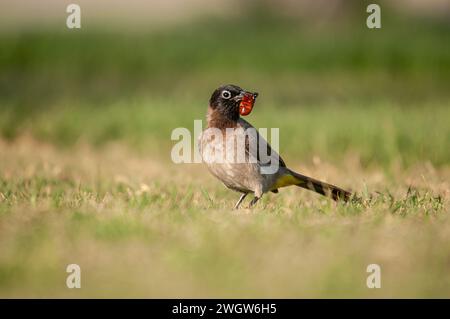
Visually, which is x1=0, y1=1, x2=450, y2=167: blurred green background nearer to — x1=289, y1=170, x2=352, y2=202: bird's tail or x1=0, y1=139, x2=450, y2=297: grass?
x1=289, y1=170, x2=352, y2=202: bird's tail

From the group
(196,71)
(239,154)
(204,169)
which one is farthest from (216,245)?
(196,71)

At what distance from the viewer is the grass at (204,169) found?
196 inches

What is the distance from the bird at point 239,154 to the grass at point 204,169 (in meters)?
0.22

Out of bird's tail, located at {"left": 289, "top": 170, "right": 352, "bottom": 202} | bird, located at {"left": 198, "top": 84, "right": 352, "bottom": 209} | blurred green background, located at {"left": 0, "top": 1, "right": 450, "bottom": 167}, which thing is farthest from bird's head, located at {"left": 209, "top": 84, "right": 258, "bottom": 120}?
blurred green background, located at {"left": 0, "top": 1, "right": 450, "bottom": 167}

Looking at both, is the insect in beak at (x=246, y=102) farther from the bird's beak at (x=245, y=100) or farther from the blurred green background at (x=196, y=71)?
the blurred green background at (x=196, y=71)

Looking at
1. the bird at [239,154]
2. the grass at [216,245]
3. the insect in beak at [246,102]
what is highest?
the insect in beak at [246,102]

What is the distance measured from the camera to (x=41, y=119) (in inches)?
470

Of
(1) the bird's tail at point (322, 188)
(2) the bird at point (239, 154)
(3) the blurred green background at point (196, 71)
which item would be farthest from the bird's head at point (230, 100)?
(3) the blurred green background at point (196, 71)

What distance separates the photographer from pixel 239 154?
705cm

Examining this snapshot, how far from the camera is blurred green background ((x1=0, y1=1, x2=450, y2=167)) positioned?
1191cm

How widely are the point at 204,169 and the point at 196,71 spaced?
6679 millimetres

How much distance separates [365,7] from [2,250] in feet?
58.6

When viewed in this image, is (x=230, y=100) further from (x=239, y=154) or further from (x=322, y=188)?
(x=322, y=188)

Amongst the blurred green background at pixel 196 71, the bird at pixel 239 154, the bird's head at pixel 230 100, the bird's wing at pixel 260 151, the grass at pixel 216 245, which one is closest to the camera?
the grass at pixel 216 245
